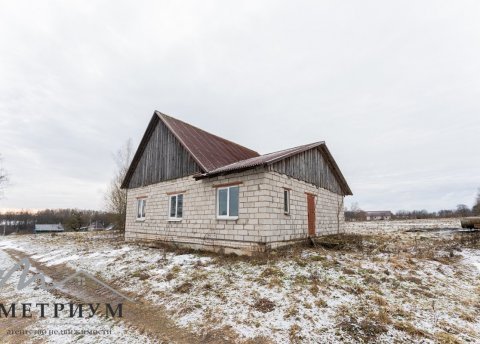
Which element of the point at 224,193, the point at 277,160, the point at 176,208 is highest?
the point at 277,160

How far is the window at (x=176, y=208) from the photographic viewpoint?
1466cm

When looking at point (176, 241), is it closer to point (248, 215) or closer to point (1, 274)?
point (248, 215)

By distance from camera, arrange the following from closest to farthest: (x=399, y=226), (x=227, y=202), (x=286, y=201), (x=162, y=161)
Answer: (x=227, y=202) < (x=286, y=201) < (x=162, y=161) < (x=399, y=226)

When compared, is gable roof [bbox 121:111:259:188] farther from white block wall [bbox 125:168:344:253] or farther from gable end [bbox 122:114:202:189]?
white block wall [bbox 125:168:344:253]

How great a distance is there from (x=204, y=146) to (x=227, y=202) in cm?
532

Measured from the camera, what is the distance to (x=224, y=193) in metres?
12.6

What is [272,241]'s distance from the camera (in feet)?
36.6

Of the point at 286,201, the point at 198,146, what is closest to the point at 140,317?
the point at 286,201

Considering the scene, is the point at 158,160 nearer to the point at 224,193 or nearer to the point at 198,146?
the point at 198,146

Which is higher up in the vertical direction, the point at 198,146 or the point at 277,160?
the point at 198,146

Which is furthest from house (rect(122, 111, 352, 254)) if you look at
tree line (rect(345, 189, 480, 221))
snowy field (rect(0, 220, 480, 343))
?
tree line (rect(345, 189, 480, 221))

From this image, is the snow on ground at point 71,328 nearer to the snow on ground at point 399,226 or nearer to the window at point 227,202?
the window at point 227,202

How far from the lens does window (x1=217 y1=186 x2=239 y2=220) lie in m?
12.0

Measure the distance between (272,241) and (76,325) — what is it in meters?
7.22
